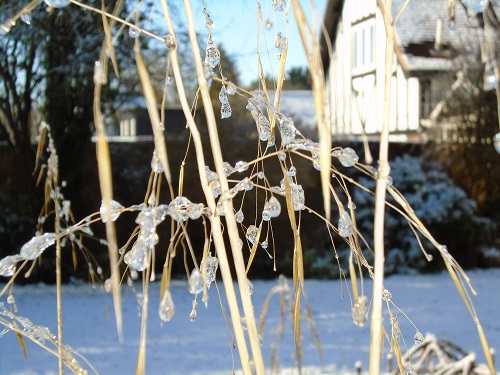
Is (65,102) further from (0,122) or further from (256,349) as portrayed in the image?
(256,349)

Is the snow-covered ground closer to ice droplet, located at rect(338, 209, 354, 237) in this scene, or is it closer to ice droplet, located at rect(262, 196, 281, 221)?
ice droplet, located at rect(262, 196, 281, 221)

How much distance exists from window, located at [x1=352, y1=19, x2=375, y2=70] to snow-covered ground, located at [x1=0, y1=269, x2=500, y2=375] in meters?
5.24

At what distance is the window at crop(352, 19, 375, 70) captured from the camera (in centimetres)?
1026

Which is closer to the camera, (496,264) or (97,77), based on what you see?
(97,77)

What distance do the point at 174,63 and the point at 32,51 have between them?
17.4 feet

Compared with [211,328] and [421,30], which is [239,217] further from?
[421,30]

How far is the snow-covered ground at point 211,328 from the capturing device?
11.4 ft

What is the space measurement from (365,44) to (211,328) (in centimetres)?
734

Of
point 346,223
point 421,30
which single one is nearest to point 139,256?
point 346,223

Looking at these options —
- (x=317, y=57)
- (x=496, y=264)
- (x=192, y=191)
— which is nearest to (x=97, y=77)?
(x=317, y=57)

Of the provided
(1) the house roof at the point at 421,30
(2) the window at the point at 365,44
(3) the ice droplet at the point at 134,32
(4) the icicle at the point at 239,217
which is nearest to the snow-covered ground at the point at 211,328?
(4) the icicle at the point at 239,217

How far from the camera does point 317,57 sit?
1.52ft

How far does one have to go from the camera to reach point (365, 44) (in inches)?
412

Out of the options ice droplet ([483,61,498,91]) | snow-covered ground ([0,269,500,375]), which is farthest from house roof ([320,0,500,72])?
ice droplet ([483,61,498,91])
